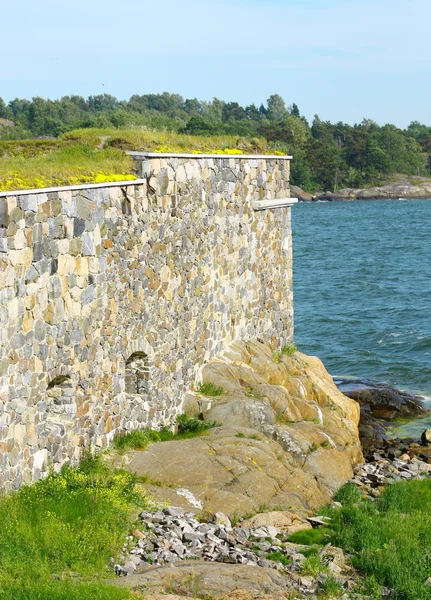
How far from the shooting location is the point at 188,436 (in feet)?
50.2

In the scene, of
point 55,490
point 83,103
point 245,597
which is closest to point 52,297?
point 55,490

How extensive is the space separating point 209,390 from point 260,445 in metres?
2.35

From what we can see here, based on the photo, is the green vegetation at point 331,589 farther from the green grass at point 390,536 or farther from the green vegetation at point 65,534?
the green vegetation at point 65,534

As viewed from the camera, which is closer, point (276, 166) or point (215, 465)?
point (215, 465)

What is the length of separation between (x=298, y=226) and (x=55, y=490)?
77549mm

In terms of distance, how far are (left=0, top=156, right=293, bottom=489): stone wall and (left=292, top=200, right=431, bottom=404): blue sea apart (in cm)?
1190

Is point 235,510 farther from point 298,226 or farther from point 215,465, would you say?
point 298,226

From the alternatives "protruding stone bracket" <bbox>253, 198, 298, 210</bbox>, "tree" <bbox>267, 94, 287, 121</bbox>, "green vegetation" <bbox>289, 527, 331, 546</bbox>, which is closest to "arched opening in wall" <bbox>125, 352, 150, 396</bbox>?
"green vegetation" <bbox>289, 527, 331, 546</bbox>

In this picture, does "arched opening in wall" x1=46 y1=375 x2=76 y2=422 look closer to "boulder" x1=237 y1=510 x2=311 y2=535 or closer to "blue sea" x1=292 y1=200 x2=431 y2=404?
"boulder" x1=237 y1=510 x2=311 y2=535

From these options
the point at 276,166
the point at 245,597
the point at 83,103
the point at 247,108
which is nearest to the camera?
the point at 245,597

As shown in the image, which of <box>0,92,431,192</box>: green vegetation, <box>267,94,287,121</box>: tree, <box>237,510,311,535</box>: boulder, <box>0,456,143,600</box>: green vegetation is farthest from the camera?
<box>267,94,287,121</box>: tree

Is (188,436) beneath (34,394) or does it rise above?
beneath

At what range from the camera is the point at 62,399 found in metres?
12.8

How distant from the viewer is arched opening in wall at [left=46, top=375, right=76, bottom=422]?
41.9 feet
